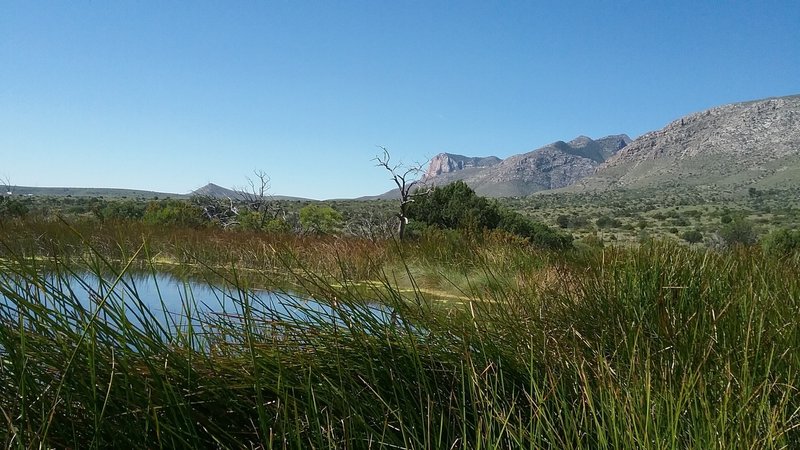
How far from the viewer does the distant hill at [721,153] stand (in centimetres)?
6844

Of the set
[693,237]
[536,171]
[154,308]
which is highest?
[536,171]

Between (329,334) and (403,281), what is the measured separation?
714 centimetres

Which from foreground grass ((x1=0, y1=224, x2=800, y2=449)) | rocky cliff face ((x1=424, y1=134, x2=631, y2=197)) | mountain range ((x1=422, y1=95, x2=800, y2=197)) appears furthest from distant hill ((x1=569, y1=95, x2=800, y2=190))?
foreground grass ((x1=0, y1=224, x2=800, y2=449))

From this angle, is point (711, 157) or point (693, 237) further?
point (711, 157)

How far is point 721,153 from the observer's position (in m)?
80.6

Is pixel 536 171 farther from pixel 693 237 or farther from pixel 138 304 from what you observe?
pixel 138 304

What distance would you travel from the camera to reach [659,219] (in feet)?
133

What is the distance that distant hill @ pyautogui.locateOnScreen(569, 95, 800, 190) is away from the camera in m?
68.4

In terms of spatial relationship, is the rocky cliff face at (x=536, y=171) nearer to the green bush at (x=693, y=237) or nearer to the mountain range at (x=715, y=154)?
the mountain range at (x=715, y=154)

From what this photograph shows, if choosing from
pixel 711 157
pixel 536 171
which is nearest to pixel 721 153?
pixel 711 157

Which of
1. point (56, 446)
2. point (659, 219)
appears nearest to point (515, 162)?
point (659, 219)

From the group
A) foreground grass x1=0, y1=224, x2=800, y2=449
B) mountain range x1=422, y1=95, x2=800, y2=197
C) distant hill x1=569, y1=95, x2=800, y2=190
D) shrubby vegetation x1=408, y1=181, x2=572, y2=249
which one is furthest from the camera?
mountain range x1=422, y1=95, x2=800, y2=197

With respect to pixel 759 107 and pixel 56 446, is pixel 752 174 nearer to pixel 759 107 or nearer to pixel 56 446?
pixel 759 107

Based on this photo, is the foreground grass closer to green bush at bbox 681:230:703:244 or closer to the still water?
the still water
